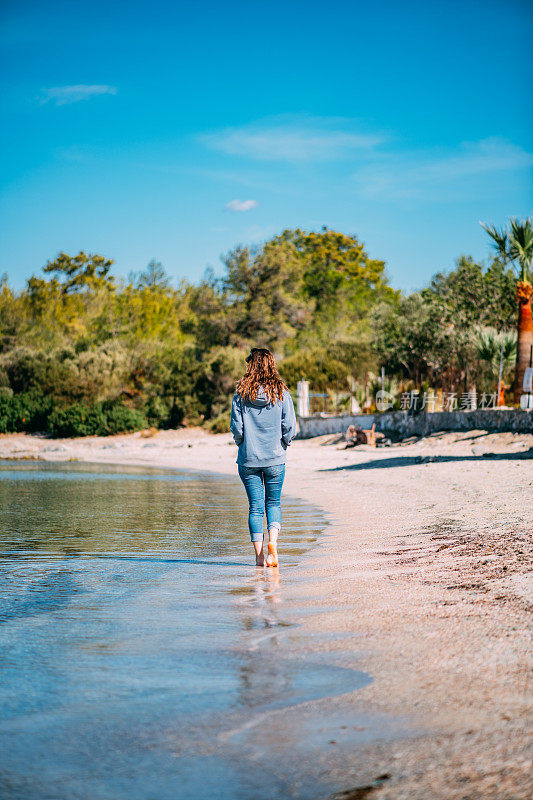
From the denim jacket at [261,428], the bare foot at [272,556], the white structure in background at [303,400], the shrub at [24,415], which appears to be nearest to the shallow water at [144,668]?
the bare foot at [272,556]

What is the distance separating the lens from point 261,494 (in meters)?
6.32

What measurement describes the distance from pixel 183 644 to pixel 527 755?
197 centimetres

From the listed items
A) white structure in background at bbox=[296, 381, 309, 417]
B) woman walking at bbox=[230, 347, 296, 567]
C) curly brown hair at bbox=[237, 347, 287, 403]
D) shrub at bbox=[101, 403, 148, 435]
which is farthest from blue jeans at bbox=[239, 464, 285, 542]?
shrub at bbox=[101, 403, 148, 435]

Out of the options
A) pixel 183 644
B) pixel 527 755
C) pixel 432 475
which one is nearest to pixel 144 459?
pixel 432 475

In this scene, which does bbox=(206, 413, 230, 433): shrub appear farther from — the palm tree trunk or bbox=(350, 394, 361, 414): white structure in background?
the palm tree trunk

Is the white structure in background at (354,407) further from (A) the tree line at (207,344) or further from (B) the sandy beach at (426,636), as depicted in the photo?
(B) the sandy beach at (426,636)

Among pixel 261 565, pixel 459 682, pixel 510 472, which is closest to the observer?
pixel 459 682

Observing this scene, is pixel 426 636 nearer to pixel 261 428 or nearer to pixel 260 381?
pixel 261 428

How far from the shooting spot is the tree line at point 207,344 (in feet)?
113

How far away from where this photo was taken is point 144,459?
89.4 feet

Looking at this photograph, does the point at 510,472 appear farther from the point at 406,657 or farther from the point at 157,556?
the point at 406,657

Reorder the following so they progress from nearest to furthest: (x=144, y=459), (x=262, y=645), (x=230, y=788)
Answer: (x=230, y=788) < (x=262, y=645) < (x=144, y=459)

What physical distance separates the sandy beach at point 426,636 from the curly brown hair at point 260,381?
1.45 metres

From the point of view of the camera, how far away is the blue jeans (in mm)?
6246
